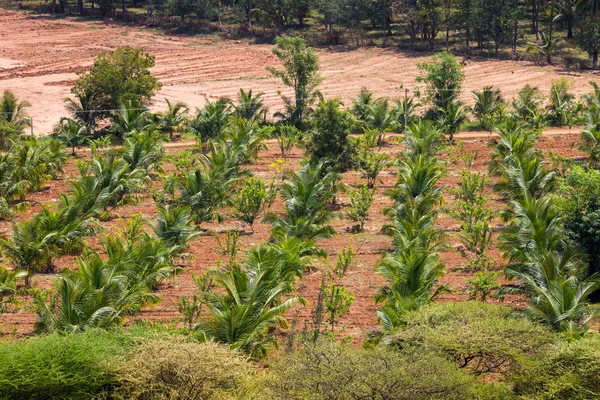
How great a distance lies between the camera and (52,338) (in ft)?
47.1

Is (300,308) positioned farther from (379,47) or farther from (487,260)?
(379,47)

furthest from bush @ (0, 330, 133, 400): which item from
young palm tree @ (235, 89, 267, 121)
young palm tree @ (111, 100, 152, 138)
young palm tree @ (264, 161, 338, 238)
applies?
young palm tree @ (235, 89, 267, 121)

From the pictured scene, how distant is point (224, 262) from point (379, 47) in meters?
38.9

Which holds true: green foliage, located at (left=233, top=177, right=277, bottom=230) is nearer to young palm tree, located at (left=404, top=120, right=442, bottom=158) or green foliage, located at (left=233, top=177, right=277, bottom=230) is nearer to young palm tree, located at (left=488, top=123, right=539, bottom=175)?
young palm tree, located at (left=404, top=120, right=442, bottom=158)

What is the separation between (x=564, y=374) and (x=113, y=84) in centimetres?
2732

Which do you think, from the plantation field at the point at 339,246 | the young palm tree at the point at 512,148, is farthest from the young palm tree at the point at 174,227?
the young palm tree at the point at 512,148

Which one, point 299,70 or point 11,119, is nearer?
point 11,119

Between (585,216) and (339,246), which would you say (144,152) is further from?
(585,216)

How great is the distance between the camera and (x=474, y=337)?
14.3m

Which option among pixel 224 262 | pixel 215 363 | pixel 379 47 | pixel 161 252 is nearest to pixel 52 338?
pixel 215 363

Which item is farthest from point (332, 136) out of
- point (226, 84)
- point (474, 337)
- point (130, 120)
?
point (226, 84)

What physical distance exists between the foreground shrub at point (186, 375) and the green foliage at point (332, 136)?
14.2 m

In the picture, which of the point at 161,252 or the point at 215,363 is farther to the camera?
the point at 161,252

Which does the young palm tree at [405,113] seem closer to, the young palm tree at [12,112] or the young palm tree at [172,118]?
the young palm tree at [172,118]
